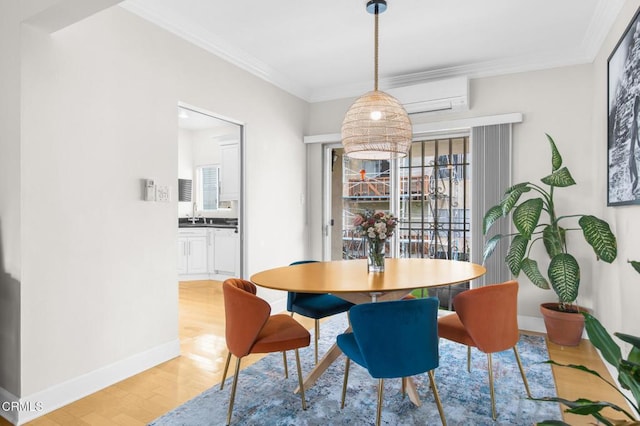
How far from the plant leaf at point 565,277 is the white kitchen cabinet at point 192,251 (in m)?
4.84

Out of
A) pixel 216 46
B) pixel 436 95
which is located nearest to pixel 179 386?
pixel 216 46

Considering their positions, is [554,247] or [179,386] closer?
[179,386]

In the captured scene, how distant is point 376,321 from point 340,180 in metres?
3.36

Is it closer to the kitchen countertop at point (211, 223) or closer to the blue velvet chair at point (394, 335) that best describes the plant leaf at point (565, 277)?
the blue velvet chair at point (394, 335)

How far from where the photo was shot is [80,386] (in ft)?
7.95

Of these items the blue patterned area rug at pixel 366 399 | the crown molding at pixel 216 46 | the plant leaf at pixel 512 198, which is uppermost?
the crown molding at pixel 216 46

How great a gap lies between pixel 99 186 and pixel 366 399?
2.21m

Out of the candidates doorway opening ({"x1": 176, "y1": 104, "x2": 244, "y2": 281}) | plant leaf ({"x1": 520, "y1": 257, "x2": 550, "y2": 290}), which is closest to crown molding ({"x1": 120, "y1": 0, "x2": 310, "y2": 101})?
doorway opening ({"x1": 176, "y1": 104, "x2": 244, "y2": 281})

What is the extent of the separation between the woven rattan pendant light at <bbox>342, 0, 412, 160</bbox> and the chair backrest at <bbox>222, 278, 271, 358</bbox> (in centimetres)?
136

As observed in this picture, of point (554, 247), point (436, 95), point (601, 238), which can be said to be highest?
point (436, 95)

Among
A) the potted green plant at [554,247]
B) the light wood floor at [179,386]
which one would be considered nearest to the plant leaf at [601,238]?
the potted green plant at [554,247]

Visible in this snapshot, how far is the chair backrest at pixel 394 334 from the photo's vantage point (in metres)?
1.80

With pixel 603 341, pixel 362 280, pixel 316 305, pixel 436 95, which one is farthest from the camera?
pixel 436 95

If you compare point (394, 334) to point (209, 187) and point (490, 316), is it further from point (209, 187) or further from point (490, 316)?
point (209, 187)
